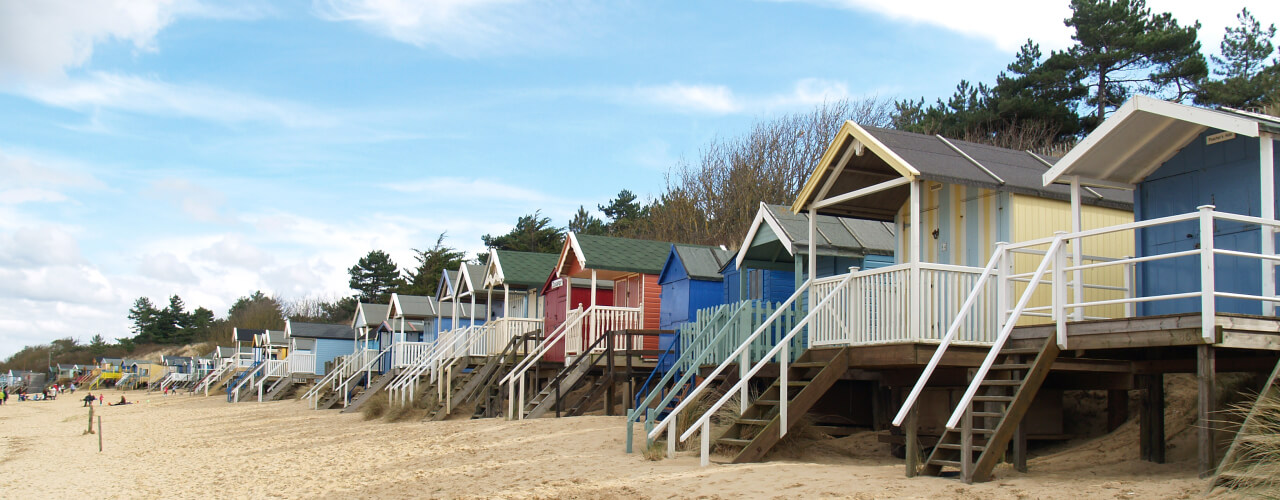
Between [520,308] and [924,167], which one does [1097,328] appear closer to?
[924,167]

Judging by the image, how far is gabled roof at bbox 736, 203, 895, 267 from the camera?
1686cm

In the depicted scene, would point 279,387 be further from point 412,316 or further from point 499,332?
point 499,332

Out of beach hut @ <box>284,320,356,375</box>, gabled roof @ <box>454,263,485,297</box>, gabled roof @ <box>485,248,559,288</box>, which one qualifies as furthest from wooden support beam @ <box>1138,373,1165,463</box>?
beach hut @ <box>284,320,356,375</box>

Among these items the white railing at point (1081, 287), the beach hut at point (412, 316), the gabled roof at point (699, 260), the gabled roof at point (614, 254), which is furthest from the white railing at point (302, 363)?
the white railing at point (1081, 287)

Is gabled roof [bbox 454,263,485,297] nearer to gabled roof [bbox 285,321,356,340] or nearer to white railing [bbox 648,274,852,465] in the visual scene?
white railing [bbox 648,274,852,465]

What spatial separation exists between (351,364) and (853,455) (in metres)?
24.0

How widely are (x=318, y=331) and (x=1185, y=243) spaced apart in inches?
1999

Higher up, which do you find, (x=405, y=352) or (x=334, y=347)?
(x=405, y=352)

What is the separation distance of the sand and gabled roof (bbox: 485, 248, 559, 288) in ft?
19.8

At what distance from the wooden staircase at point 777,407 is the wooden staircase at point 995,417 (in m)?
2.08

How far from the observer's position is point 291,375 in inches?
1654

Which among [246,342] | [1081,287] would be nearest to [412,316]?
[1081,287]

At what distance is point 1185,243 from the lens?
11648 mm

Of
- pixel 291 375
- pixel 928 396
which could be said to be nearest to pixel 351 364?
pixel 291 375
